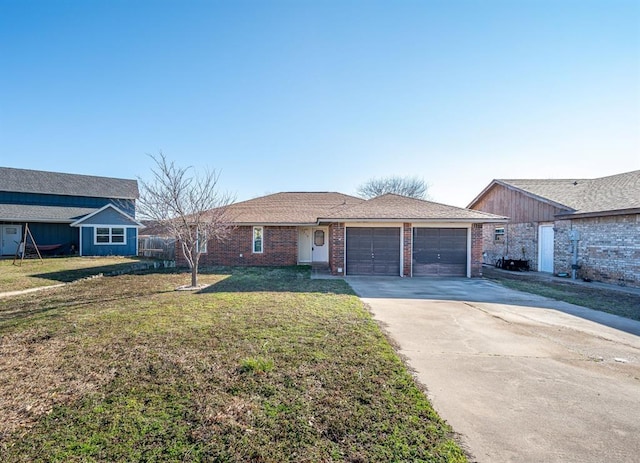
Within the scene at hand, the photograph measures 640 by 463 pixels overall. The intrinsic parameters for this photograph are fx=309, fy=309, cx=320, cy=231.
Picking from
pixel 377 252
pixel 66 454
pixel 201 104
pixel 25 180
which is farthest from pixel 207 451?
pixel 25 180

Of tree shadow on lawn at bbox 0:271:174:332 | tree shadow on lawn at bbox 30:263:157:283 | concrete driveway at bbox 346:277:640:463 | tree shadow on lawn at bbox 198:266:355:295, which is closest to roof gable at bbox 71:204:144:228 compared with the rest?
tree shadow on lawn at bbox 30:263:157:283

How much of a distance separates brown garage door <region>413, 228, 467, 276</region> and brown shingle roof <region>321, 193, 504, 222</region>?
2.32 ft

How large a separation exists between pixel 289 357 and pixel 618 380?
166 inches

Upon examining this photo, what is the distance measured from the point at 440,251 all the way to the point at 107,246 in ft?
70.1

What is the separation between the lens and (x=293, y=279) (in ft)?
39.4

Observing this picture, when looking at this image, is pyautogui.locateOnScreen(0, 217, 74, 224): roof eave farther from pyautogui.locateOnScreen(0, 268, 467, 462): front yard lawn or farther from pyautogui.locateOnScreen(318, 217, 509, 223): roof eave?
pyautogui.locateOnScreen(318, 217, 509, 223): roof eave

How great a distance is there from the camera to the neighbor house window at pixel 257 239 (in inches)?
663

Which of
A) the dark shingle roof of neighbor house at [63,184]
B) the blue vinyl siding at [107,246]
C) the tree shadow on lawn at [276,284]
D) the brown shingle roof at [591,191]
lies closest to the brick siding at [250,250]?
the tree shadow on lawn at [276,284]

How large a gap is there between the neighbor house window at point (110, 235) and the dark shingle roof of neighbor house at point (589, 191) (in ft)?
82.8

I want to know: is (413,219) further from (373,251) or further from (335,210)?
(335,210)

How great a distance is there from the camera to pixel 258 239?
55.4 ft

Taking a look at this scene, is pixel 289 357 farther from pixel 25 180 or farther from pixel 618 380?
pixel 25 180

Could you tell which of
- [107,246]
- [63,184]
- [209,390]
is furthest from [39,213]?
[209,390]

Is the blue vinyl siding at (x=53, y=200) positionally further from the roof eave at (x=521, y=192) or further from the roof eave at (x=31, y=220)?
the roof eave at (x=521, y=192)
